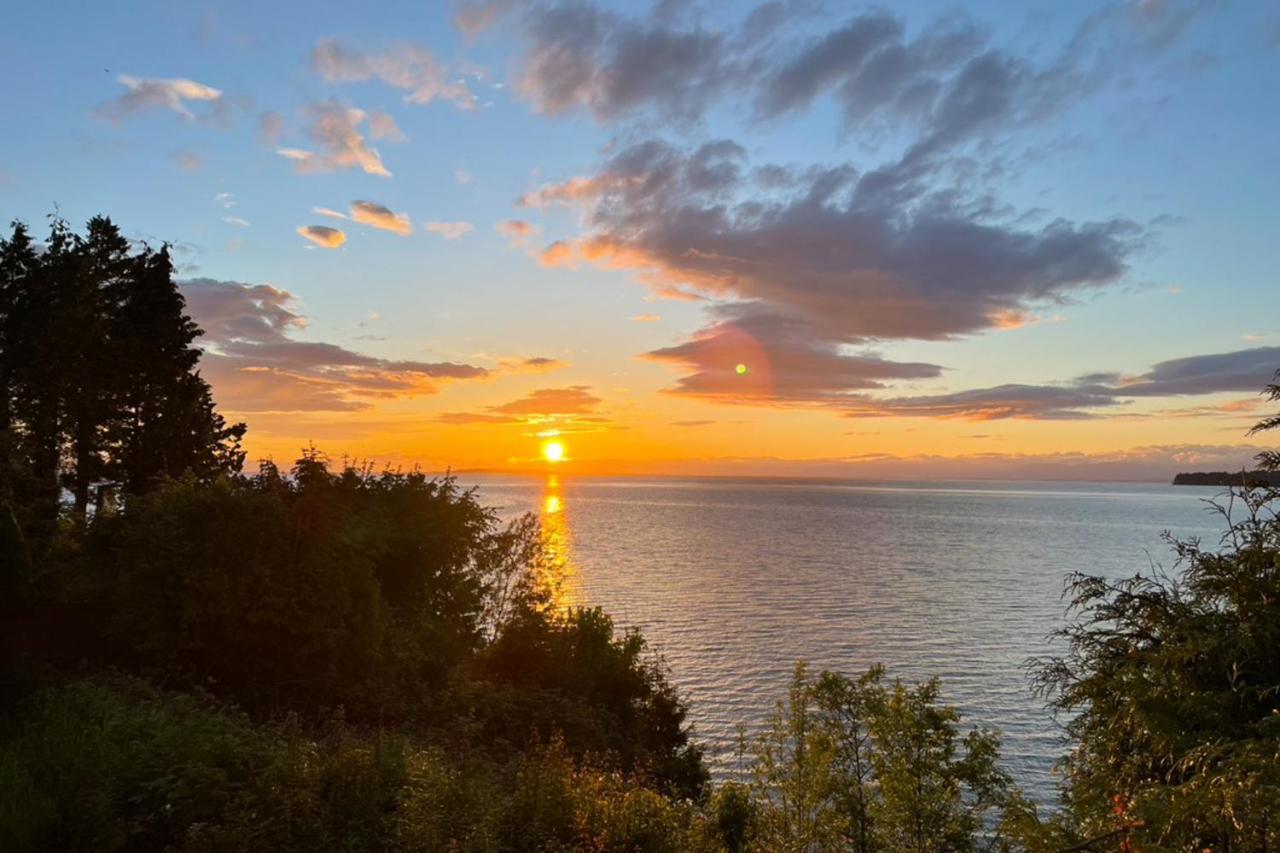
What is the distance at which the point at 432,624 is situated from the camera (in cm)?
2414

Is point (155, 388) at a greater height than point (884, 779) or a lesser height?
greater

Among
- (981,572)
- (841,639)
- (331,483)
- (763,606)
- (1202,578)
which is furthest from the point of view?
(981,572)

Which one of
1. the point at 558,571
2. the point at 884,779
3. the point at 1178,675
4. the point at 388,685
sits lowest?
the point at 884,779

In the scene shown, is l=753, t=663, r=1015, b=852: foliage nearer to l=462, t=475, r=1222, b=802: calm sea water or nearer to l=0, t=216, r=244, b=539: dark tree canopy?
l=462, t=475, r=1222, b=802: calm sea water

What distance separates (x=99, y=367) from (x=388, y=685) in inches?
943

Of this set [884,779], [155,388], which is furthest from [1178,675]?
[155,388]

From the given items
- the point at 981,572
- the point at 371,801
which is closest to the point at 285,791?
the point at 371,801

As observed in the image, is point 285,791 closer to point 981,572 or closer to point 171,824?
point 171,824

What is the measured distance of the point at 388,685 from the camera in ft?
64.6

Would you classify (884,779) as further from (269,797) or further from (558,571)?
(558,571)

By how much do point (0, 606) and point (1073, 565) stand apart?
304 ft

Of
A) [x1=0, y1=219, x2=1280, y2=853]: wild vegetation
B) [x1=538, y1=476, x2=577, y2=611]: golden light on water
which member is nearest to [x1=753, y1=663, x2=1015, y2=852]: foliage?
[x1=0, y1=219, x2=1280, y2=853]: wild vegetation

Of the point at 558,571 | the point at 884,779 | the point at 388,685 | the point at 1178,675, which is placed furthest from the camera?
the point at 558,571

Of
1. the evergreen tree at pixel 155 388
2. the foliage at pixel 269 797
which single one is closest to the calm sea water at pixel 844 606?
the foliage at pixel 269 797
